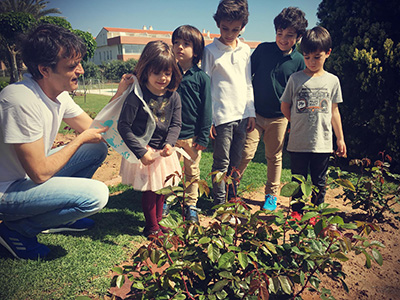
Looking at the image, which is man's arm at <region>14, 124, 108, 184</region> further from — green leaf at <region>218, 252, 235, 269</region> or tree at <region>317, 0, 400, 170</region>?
tree at <region>317, 0, 400, 170</region>

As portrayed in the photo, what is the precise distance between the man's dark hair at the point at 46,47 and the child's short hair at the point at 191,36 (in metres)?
1.02

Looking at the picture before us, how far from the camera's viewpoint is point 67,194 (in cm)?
222

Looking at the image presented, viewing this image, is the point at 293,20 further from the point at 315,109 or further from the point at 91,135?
the point at 91,135

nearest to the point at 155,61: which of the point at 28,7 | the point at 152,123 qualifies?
the point at 152,123

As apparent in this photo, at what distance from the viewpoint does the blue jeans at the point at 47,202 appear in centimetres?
213

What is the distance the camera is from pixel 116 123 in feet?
8.70

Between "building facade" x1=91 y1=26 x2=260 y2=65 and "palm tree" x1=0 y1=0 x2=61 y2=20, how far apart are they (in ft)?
47.5

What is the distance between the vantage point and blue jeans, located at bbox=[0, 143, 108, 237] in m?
2.13

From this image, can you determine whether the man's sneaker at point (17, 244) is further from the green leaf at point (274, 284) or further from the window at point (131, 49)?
the window at point (131, 49)

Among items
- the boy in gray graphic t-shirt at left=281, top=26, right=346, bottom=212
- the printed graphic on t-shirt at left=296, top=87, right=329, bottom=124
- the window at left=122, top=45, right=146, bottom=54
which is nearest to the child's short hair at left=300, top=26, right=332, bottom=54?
the boy in gray graphic t-shirt at left=281, top=26, right=346, bottom=212

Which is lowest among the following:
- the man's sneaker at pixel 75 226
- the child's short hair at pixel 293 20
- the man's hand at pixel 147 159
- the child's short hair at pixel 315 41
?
the man's sneaker at pixel 75 226

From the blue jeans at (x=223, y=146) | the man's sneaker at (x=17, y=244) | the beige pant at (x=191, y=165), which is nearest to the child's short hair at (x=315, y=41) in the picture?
the blue jeans at (x=223, y=146)

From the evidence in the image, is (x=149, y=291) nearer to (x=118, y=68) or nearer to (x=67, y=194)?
(x=67, y=194)

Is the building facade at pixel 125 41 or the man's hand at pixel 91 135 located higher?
the building facade at pixel 125 41
